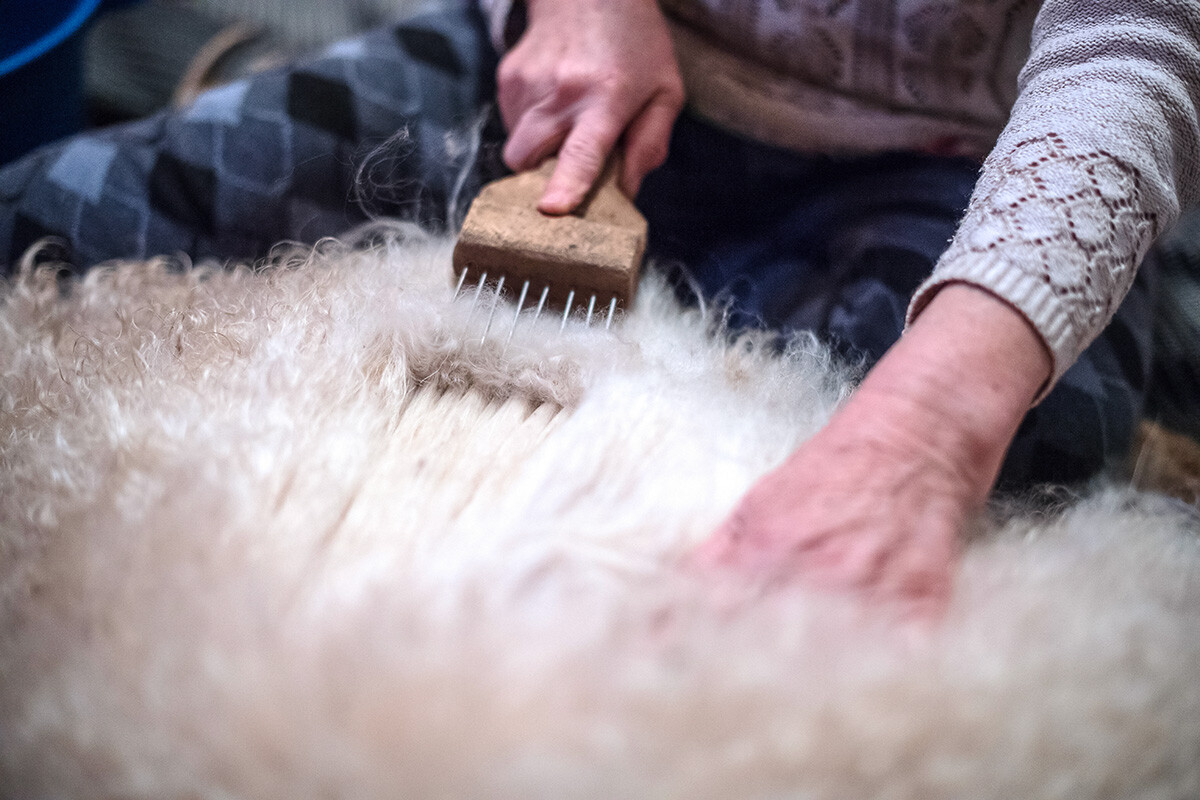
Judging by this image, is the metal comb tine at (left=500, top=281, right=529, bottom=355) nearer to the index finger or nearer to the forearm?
the index finger

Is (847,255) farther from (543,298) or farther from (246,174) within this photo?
(246,174)

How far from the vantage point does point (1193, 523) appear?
458 millimetres

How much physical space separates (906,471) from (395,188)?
49 centimetres

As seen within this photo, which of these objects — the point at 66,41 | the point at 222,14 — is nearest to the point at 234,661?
the point at 66,41

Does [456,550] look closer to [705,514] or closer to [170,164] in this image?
[705,514]

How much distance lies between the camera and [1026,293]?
1.19 ft

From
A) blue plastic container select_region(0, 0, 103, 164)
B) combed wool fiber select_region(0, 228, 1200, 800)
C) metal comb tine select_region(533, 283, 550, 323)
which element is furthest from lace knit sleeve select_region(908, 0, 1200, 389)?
blue plastic container select_region(0, 0, 103, 164)

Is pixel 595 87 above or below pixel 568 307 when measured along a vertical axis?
above

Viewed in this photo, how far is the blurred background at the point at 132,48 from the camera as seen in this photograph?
789mm

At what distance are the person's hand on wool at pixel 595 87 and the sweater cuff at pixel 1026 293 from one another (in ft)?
0.91

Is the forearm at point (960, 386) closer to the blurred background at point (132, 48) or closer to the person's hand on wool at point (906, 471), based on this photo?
the person's hand on wool at point (906, 471)

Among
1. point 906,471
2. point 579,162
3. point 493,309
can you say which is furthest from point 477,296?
point 906,471

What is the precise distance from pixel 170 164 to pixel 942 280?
2.09 ft

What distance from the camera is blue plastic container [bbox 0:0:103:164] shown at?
753 millimetres
